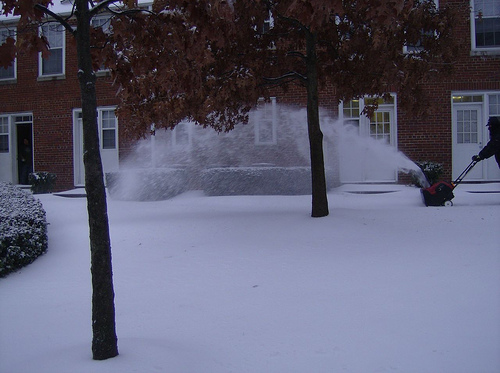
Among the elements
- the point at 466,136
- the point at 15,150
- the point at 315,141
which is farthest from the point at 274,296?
the point at 15,150

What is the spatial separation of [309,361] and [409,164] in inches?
456

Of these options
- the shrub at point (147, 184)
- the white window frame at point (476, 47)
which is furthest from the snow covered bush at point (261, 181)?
the white window frame at point (476, 47)

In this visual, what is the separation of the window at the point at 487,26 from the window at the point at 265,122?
21.1 feet

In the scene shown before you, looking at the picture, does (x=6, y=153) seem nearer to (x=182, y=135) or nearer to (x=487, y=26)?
(x=182, y=135)

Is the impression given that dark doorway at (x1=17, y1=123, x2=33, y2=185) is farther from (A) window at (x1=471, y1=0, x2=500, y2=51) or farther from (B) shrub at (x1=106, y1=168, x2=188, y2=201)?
(A) window at (x1=471, y1=0, x2=500, y2=51)

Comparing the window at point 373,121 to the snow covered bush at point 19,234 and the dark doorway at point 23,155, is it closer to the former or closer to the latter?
the snow covered bush at point 19,234

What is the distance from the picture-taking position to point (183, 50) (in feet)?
15.5

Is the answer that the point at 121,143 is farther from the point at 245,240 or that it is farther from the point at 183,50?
the point at 183,50

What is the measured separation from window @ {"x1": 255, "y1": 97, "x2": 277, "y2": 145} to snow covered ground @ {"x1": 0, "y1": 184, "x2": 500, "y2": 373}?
6114 millimetres

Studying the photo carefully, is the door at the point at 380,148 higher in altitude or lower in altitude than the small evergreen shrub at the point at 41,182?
higher

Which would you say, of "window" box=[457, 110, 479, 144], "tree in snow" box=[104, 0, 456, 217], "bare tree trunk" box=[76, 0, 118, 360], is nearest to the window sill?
"tree in snow" box=[104, 0, 456, 217]

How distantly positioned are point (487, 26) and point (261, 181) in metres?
8.52

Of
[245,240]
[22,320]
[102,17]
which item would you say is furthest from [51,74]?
[22,320]

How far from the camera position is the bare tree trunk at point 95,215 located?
3.80m
